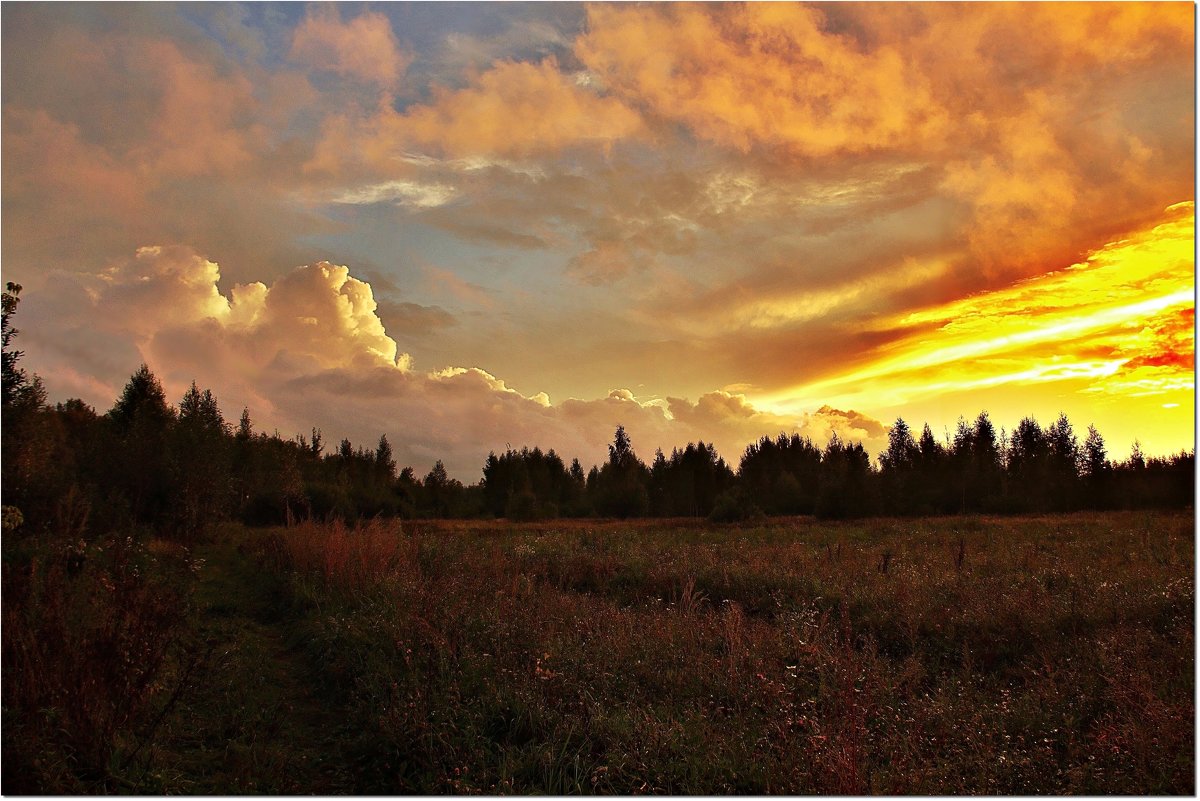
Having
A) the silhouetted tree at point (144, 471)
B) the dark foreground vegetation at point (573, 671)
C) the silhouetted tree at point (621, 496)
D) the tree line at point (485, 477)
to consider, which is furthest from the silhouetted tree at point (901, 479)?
the silhouetted tree at point (144, 471)

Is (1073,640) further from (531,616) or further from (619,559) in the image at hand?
(619,559)

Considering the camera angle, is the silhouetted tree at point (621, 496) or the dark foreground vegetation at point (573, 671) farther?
the silhouetted tree at point (621, 496)

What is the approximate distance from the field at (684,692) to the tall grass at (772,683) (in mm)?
31

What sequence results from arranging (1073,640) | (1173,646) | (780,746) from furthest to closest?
1. (1073,640)
2. (1173,646)
3. (780,746)

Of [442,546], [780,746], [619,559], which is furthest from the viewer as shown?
[442,546]

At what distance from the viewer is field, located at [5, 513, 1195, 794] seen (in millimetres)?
4957

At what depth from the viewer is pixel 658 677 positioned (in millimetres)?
6801

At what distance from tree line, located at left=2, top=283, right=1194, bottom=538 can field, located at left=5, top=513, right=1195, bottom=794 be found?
398cm

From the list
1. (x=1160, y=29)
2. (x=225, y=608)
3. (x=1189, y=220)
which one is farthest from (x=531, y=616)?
(x=1160, y=29)

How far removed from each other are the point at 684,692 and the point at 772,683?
89cm

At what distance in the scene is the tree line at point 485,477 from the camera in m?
18.6

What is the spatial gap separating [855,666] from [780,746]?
1.91 m

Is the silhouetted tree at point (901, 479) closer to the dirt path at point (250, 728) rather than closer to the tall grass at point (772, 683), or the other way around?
the tall grass at point (772, 683)

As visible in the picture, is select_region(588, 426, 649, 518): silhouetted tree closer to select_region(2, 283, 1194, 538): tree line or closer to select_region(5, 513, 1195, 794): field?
select_region(2, 283, 1194, 538): tree line
